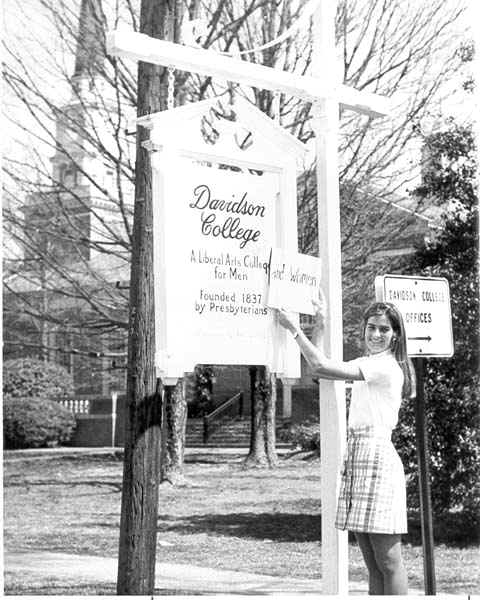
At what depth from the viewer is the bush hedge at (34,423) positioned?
26.8m

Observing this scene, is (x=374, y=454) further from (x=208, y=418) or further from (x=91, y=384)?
(x=91, y=384)

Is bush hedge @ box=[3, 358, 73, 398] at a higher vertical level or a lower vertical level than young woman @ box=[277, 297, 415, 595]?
higher

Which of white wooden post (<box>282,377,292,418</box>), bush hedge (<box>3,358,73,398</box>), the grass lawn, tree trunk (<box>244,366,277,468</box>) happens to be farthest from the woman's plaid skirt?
white wooden post (<box>282,377,292,418</box>)

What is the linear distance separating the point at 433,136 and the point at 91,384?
2664 cm

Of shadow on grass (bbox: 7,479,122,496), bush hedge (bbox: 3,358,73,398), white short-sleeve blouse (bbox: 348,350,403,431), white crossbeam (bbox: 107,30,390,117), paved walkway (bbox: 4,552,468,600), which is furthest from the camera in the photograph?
bush hedge (bbox: 3,358,73,398)

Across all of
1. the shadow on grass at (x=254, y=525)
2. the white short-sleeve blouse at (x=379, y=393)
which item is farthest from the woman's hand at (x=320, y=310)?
the shadow on grass at (x=254, y=525)

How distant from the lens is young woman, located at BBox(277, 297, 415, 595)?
14.1 feet

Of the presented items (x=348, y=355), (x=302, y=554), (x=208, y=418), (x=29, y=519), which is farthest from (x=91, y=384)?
(x=302, y=554)

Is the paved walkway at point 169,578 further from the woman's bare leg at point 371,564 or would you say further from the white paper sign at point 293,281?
the white paper sign at point 293,281

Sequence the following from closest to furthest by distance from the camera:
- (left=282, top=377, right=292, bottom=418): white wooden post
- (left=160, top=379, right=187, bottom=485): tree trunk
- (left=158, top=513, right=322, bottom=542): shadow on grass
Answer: (left=158, top=513, right=322, bottom=542): shadow on grass < (left=160, top=379, right=187, bottom=485): tree trunk < (left=282, top=377, right=292, bottom=418): white wooden post

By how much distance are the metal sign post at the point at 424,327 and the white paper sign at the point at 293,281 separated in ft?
2.21

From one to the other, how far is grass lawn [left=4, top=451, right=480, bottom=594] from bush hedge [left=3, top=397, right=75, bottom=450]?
5.72m

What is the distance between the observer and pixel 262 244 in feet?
15.0

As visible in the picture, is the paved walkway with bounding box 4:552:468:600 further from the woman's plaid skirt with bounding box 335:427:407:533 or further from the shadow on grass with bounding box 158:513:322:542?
the woman's plaid skirt with bounding box 335:427:407:533
